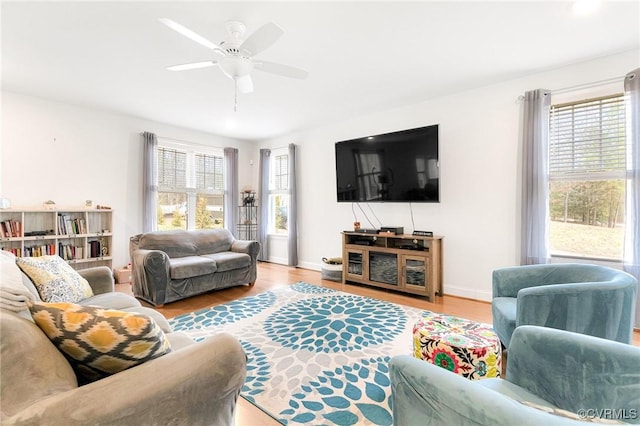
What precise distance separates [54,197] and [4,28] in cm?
248

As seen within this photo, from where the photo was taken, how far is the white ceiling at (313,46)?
7.23 feet

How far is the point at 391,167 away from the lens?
417 cm

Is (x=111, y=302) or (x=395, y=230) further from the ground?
(x=395, y=230)

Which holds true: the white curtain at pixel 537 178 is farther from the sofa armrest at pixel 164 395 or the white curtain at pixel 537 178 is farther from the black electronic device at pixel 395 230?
the sofa armrest at pixel 164 395

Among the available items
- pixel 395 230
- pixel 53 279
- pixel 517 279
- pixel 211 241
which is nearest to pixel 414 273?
pixel 395 230

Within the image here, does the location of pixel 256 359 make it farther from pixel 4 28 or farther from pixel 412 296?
pixel 4 28

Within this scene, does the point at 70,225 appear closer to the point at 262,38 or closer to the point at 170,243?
the point at 170,243

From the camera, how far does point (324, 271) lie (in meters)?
4.76

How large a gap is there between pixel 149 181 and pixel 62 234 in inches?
54.5

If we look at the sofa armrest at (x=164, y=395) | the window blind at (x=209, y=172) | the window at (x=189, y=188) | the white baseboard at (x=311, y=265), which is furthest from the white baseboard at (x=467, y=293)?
the window blind at (x=209, y=172)

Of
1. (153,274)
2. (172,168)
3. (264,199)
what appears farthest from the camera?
(264,199)

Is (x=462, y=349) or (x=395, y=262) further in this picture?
(x=395, y=262)

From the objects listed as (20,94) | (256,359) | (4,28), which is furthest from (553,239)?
(20,94)

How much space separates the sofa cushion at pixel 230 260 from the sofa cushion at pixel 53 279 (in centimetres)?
175
